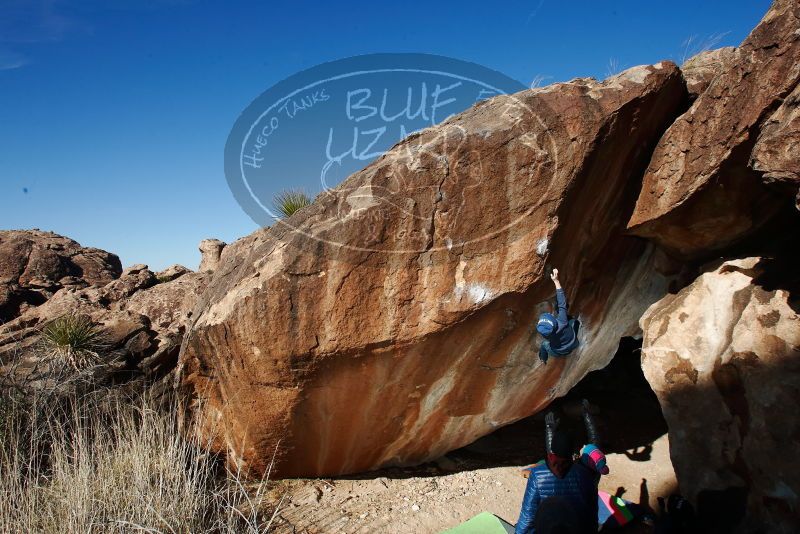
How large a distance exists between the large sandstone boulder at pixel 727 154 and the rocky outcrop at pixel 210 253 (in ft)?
17.1

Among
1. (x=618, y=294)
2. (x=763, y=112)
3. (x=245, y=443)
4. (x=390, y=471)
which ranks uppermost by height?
(x=763, y=112)

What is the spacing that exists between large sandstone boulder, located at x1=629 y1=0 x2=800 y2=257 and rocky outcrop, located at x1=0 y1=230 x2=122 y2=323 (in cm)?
655

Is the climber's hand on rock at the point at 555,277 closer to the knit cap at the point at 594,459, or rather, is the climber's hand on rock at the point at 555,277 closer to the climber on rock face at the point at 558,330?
the climber on rock face at the point at 558,330

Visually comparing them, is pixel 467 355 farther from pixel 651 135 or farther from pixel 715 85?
pixel 715 85

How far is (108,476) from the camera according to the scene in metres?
3.78

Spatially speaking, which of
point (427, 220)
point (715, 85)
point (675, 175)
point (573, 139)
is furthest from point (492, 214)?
point (715, 85)

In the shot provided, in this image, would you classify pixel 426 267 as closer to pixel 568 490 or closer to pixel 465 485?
pixel 568 490

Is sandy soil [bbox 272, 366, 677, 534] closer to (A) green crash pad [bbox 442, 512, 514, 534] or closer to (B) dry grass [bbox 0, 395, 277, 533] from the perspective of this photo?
(A) green crash pad [bbox 442, 512, 514, 534]

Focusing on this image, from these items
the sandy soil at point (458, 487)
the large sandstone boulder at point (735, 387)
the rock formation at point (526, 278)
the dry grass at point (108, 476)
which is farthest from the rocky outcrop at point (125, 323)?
the large sandstone boulder at point (735, 387)

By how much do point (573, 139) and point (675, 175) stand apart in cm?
89

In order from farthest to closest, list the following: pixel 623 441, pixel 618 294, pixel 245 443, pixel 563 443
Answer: pixel 623 441, pixel 618 294, pixel 245 443, pixel 563 443

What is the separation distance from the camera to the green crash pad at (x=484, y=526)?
4.05m

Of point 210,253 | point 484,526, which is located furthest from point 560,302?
point 210,253

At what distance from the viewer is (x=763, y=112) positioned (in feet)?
11.0
